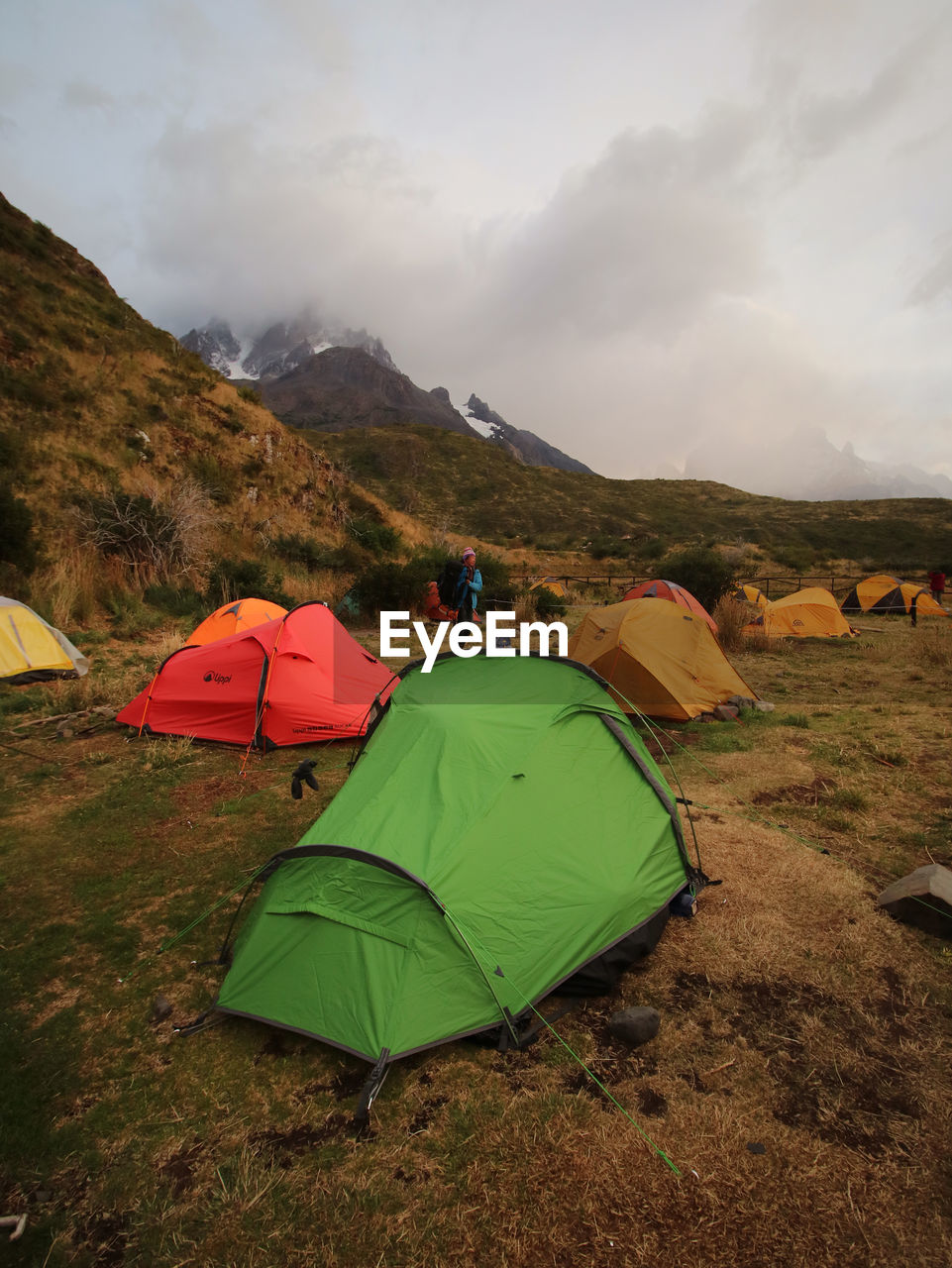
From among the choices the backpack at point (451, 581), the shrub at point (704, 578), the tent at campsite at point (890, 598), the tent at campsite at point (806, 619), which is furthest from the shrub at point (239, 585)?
the tent at campsite at point (890, 598)

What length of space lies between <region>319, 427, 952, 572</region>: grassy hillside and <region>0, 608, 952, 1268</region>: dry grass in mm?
35118

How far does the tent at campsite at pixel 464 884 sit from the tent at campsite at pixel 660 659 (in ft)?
13.2

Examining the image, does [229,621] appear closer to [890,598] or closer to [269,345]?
[890,598]

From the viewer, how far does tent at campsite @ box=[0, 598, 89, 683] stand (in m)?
8.90

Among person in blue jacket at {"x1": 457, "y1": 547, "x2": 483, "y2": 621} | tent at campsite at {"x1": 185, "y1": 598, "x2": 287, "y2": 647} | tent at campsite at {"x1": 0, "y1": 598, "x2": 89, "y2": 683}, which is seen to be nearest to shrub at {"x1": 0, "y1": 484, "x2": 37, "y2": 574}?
tent at campsite at {"x1": 0, "y1": 598, "x2": 89, "y2": 683}

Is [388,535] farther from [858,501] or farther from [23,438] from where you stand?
[858,501]

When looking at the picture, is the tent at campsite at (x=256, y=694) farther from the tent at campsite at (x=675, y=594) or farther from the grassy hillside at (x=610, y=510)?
the grassy hillside at (x=610, y=510)

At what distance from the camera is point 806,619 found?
15.8 m

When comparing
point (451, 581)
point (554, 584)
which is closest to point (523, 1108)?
point (451, 581)

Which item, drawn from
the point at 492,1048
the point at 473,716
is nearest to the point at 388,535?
the point at 473,716

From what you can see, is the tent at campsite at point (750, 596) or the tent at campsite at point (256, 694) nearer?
the tent at campsite at point (256, 694)

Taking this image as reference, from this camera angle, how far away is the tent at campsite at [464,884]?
2.97 m

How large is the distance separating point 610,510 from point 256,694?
4843cm

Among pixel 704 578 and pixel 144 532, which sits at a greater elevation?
pixel 144 532
